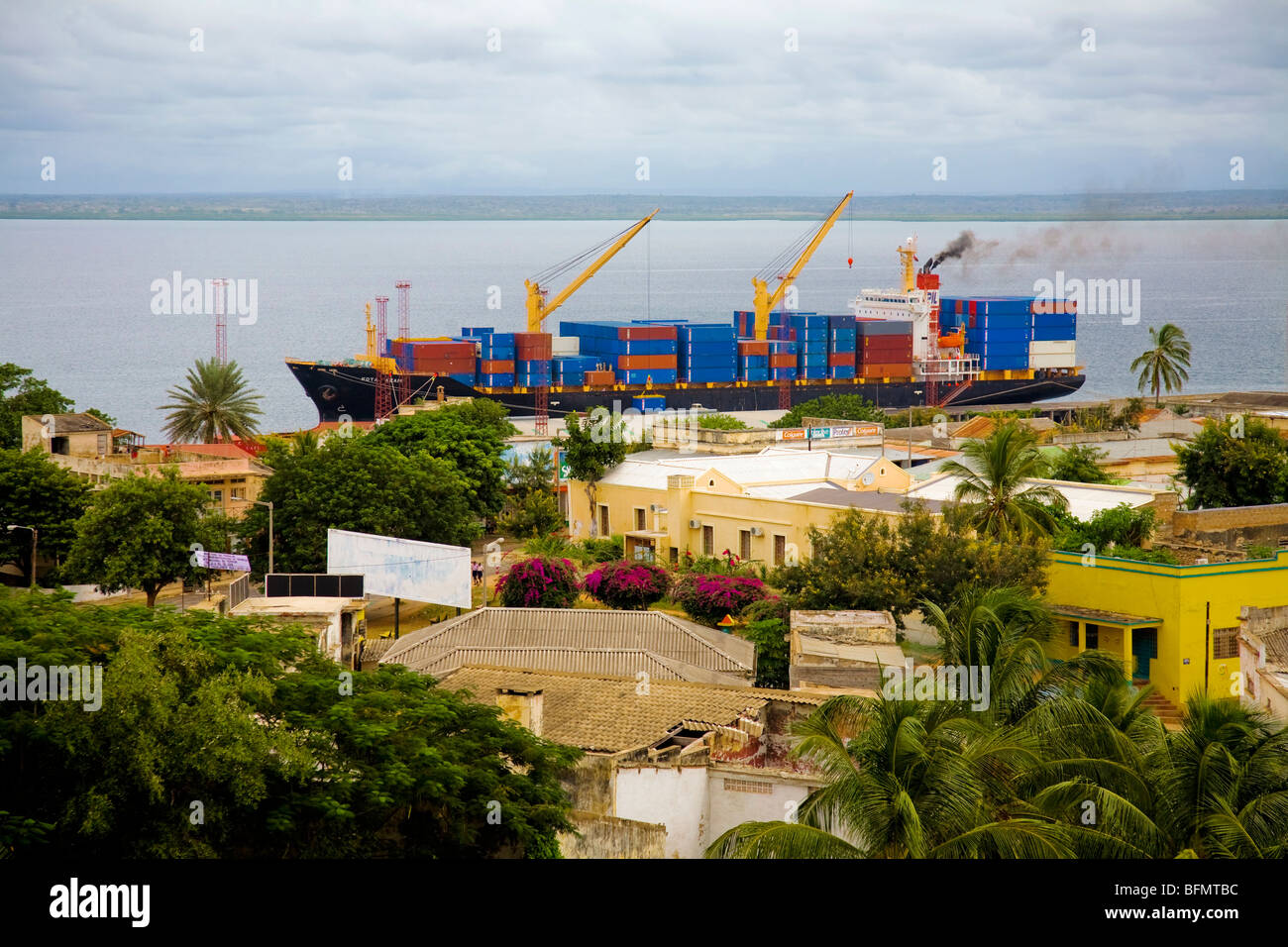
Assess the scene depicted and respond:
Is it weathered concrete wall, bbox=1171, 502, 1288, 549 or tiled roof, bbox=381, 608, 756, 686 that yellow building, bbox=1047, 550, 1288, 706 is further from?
tiled roof, bbox=381, 608, 756, 686

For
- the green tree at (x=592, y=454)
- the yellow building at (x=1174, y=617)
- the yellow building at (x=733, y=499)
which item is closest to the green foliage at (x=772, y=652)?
the yellow building at (x=1174, y=617)

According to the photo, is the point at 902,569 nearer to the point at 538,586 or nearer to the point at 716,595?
the point at 716,595

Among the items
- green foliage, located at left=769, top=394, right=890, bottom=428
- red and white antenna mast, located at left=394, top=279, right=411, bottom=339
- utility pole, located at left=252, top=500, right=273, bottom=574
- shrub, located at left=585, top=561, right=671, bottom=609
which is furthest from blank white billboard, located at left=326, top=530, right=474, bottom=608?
red and white antenna mast, located at left=394, top=279, right=411, bottom=339

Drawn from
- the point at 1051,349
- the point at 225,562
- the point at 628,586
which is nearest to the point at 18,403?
the point at 225,562

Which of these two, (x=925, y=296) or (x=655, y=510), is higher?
(x=925, y=296)

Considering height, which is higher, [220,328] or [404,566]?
[220,328]

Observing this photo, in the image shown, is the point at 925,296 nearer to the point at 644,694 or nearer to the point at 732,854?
the point at 644,694
